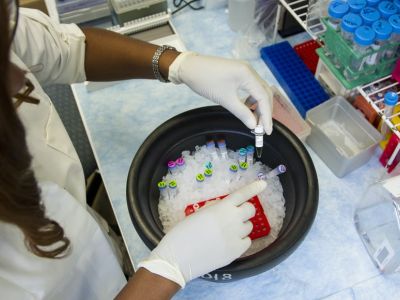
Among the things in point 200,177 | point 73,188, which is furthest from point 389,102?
point 73,188

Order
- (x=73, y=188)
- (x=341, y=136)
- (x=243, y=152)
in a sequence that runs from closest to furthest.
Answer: (x=73, y=188) → (x=243, y=152) → (x=341, y=136)

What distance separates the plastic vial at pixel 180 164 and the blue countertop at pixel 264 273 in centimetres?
18

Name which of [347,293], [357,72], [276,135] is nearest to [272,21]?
[357,72]

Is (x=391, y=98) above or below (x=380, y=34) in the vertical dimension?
below

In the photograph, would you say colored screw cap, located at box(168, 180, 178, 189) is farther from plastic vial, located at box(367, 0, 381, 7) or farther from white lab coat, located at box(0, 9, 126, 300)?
plastic vial, located at box(367, 0, 381, 7)

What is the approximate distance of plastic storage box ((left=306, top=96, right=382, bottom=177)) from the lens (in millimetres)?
1015

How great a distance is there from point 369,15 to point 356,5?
41mm

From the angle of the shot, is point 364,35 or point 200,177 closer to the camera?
point 364,35

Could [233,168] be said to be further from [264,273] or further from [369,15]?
[369,15]

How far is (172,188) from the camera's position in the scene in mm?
955

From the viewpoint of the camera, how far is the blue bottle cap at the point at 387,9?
878mm

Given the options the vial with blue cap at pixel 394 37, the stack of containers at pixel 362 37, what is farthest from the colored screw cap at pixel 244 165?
the vial with blue cap at pixel 394 37

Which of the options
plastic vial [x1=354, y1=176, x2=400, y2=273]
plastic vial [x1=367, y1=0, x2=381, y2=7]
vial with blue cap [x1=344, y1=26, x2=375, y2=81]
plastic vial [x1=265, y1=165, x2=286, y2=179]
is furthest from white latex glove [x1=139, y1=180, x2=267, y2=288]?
plastic vial [x1=367, y1=0, x2=381, y2=7]

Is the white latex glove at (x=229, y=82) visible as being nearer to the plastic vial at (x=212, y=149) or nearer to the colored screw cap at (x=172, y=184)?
the plastic vial at (x=212, y=149)
